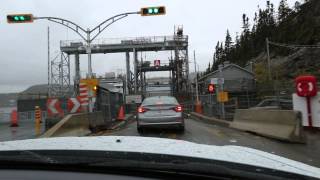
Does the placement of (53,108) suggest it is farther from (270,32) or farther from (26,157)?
(270,32)

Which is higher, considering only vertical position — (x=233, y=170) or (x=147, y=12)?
(x=147, y=12)

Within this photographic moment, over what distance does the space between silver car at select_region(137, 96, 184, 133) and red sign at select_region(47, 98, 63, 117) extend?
4.88 m

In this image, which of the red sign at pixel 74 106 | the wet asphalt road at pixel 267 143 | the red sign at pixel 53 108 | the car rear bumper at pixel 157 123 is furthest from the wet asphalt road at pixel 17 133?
the wet asphalt road at pixel 267 143

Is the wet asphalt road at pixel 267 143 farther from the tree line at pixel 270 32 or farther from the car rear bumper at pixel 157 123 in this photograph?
the tree line at pixel 270 32

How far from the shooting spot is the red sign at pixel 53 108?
23703 millimetres

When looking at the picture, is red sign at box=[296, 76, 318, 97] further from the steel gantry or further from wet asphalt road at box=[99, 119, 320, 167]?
the steel gantry

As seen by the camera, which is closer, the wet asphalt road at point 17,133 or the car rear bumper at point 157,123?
the car rear bumper at point 157,123

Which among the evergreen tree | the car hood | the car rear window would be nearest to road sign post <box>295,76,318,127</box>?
the car rear window

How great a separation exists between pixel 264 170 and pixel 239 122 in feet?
63.7

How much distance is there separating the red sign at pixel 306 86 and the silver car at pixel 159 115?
14.2 ft

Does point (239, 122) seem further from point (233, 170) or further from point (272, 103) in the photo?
point (233, 170)

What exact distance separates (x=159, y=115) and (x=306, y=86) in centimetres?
510

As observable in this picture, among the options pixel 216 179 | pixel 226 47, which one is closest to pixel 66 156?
pixel 216 179

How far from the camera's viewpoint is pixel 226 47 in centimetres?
13950
